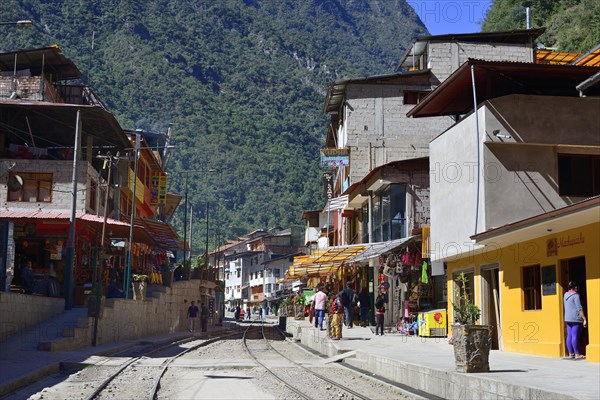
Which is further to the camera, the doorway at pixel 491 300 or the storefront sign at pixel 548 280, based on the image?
the doorway at pixel 491 300

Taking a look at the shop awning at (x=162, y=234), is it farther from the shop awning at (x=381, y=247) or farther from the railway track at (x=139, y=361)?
the shop awning at (x=381, y=247)

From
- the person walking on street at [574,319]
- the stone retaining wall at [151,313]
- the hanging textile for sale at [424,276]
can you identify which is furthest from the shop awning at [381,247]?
the person walking on street at [574,319]

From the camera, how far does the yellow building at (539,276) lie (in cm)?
1622

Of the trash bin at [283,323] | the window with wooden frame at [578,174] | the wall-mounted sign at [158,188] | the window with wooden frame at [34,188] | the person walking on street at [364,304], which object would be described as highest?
the wall-mounted sign at [158,188]

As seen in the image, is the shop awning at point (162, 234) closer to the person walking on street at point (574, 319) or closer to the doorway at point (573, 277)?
the doorway at point (573, 277)

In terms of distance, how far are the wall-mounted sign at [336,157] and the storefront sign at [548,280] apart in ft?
89.4

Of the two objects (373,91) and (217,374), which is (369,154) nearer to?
(373,91)

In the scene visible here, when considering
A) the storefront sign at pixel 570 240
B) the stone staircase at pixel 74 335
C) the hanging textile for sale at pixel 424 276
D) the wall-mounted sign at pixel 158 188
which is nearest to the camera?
the storefront sign at pixel 570 240

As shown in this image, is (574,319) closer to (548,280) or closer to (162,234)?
(548,280)

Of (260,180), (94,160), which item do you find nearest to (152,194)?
(94,160)

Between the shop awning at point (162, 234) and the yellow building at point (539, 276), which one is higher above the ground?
the shop awning at point (162, 234)

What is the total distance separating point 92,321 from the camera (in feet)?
88.5

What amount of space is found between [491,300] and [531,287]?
278 centimetres

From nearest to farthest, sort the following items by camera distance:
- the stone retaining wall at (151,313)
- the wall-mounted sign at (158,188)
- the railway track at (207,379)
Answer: the railway track at (207,379) → the stone retaining wall at (151,313) → the wall-mounted sign at (158,188)
